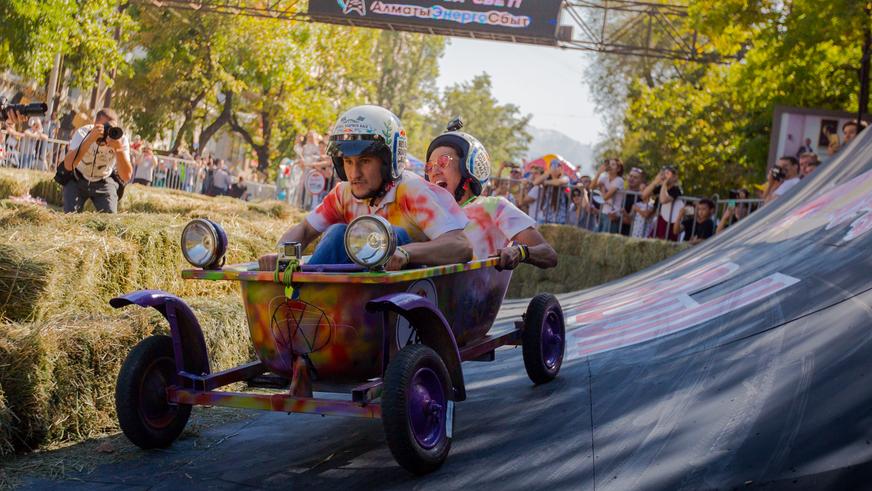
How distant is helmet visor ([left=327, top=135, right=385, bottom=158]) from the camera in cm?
545

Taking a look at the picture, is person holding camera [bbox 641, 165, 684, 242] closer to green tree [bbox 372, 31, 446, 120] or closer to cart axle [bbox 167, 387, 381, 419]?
cart axle [bbox 167, 387, 381, 419]

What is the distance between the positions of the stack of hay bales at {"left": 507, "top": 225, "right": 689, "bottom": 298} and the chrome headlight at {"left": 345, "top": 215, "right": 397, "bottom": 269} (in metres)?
12.0

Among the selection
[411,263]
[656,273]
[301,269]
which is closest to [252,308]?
[301,269]

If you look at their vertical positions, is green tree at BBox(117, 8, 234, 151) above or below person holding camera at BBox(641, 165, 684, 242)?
above

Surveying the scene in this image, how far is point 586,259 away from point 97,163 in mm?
9584

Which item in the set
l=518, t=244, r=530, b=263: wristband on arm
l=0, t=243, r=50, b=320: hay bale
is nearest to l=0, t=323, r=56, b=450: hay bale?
l=0, t=243, r=50, b=320: hay bale

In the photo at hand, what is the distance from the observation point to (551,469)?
4.72 metres

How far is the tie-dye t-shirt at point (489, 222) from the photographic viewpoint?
7070 millimetres

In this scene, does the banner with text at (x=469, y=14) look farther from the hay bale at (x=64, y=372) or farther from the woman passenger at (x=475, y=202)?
the hay bale at (x=64, y=372)

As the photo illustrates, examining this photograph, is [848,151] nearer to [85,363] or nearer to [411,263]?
[411,263]

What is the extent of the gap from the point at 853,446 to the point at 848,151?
7950 mm

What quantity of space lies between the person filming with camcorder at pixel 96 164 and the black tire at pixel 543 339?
5.25 m

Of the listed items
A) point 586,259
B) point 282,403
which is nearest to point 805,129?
point 586,259

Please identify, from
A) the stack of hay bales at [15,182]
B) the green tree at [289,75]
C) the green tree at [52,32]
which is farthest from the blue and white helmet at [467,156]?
the green tree at [289,75]
